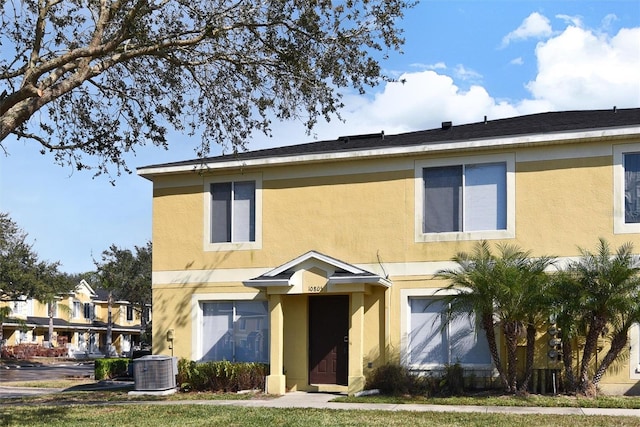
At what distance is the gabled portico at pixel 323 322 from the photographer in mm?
17844

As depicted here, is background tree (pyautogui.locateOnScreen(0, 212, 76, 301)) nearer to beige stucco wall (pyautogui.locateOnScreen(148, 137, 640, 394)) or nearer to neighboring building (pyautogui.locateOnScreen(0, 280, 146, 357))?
neighboring building (pyautogui.locateOnScreen(0, 280, 146, 357))

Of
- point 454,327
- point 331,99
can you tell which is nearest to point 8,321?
point 454,327

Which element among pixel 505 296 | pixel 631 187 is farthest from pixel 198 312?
pixel 631 187

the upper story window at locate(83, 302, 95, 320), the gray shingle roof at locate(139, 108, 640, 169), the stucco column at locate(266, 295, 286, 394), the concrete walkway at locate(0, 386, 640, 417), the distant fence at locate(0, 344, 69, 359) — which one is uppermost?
the gray shingle roof at locate(139, 108, 640, 169)

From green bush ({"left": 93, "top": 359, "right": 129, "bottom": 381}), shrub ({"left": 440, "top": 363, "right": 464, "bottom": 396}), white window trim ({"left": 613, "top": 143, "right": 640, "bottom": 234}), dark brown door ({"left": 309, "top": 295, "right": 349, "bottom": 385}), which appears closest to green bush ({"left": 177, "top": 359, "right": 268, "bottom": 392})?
dark brown door ({"left": 309, "top": 295, "right": 349, "bottom": 385})

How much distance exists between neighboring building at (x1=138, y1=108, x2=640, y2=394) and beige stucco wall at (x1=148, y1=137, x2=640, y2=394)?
0.10ft

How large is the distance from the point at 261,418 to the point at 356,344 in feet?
14.7

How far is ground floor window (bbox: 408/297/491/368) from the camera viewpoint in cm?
1766

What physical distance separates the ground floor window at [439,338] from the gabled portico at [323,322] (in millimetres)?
704

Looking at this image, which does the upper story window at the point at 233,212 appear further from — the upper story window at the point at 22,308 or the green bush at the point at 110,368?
the upper story window at the point at 22,308

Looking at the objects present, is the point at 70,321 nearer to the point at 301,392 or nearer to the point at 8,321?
the point at 8,321

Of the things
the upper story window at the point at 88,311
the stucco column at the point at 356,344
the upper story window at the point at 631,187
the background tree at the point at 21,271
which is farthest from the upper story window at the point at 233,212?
the upper story window at the point at 88,311

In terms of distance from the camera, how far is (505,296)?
15609 millimetres

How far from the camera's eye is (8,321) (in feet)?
163
